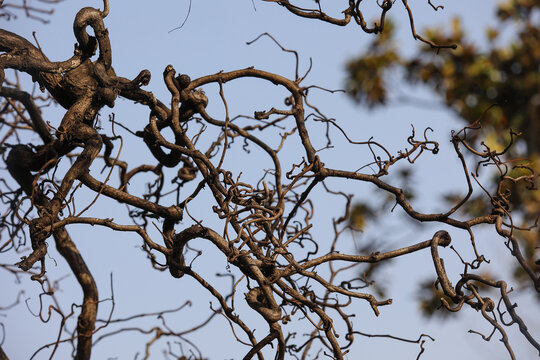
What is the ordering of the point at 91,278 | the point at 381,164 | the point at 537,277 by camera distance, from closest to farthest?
the point at 537,277 < the point at 381,164 < the point at 91,278

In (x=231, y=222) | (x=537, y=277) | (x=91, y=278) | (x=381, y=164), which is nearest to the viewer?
(x=537, y=277)

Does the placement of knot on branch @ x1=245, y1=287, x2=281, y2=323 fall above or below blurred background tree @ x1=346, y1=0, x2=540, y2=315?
below

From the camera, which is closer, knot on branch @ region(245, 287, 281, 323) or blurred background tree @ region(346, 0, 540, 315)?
knot on branch @ region(245, 287, 281, 323)

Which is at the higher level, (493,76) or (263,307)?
(493,76)

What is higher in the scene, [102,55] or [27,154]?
[102,55]

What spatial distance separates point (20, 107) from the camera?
1896 mm

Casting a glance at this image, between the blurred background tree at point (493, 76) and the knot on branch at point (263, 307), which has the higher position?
the blurred background tree at point (493, 76)

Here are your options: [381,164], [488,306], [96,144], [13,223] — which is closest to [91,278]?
[13,223]

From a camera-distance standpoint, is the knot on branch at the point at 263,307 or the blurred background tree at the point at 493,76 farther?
the blurred background tree at the point at 493,76

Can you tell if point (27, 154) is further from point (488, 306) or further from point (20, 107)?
point (488, 306)

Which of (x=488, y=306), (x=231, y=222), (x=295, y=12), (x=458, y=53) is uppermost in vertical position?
(x=458, y=53)

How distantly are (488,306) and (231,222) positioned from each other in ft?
1.88

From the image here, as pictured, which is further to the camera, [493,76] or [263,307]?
[493,76]

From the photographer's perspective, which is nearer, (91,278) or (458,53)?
(91,278)
